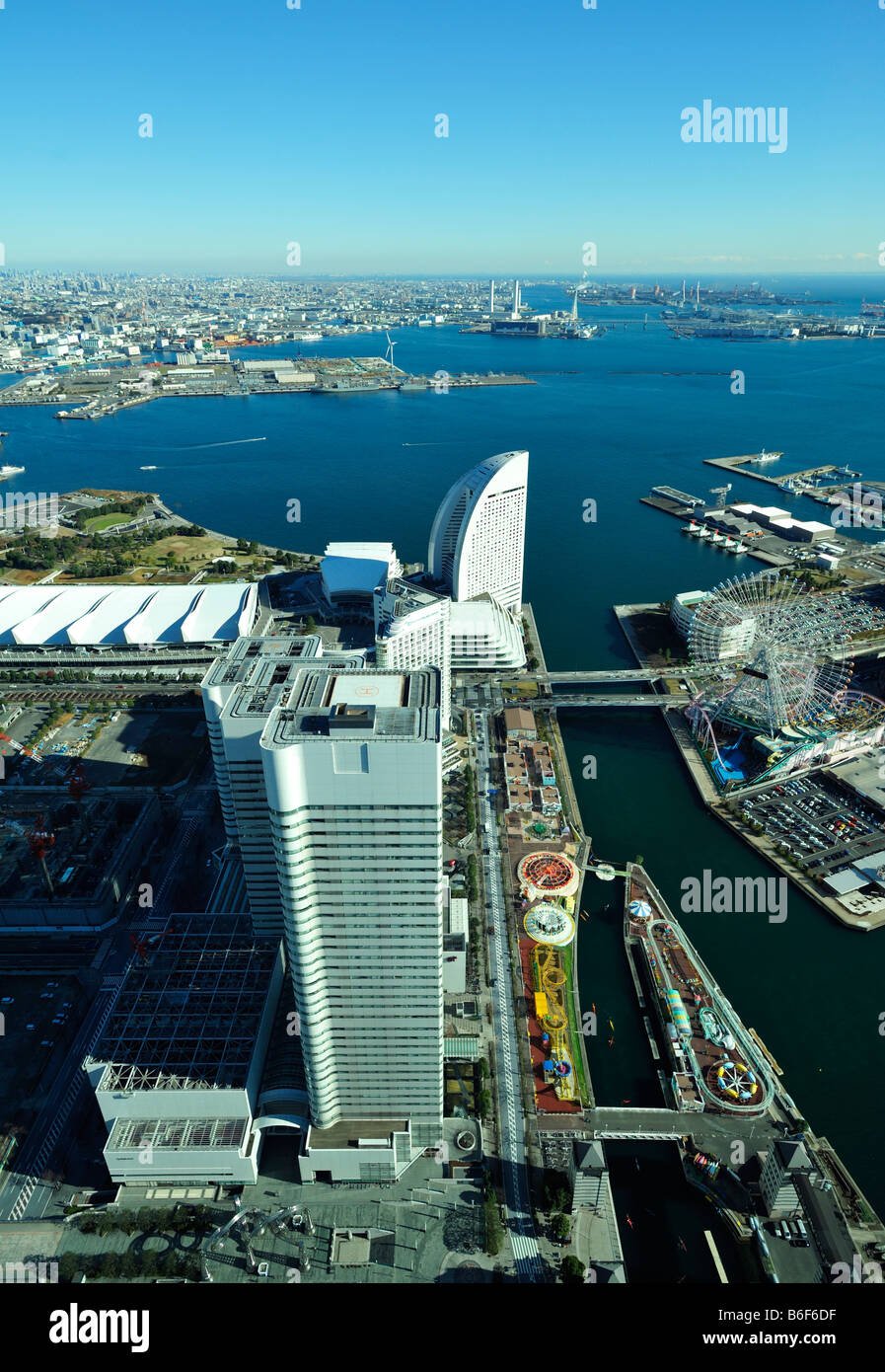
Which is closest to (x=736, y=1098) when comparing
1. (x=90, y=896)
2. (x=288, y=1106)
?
(x=288, y=1106)

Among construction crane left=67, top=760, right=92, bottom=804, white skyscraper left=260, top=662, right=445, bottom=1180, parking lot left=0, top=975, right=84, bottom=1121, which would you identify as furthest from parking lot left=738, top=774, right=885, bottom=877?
construction crane left=67, top=760, right=92, bottom=804

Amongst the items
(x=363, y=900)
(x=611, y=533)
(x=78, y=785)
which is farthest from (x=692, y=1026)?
(x=611, y=533)

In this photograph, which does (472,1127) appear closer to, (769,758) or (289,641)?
(289,641)

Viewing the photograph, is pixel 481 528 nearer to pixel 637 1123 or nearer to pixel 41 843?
pixel 41 843

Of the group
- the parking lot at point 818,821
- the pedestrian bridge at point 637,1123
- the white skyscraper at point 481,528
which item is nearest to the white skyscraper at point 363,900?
the pedestrian bridge at point 637,1123

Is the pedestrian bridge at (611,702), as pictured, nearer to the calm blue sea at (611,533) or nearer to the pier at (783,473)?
the calm blue sea at (611,533)

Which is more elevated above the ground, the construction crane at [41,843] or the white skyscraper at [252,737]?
the white skyscraper at [252,737]
